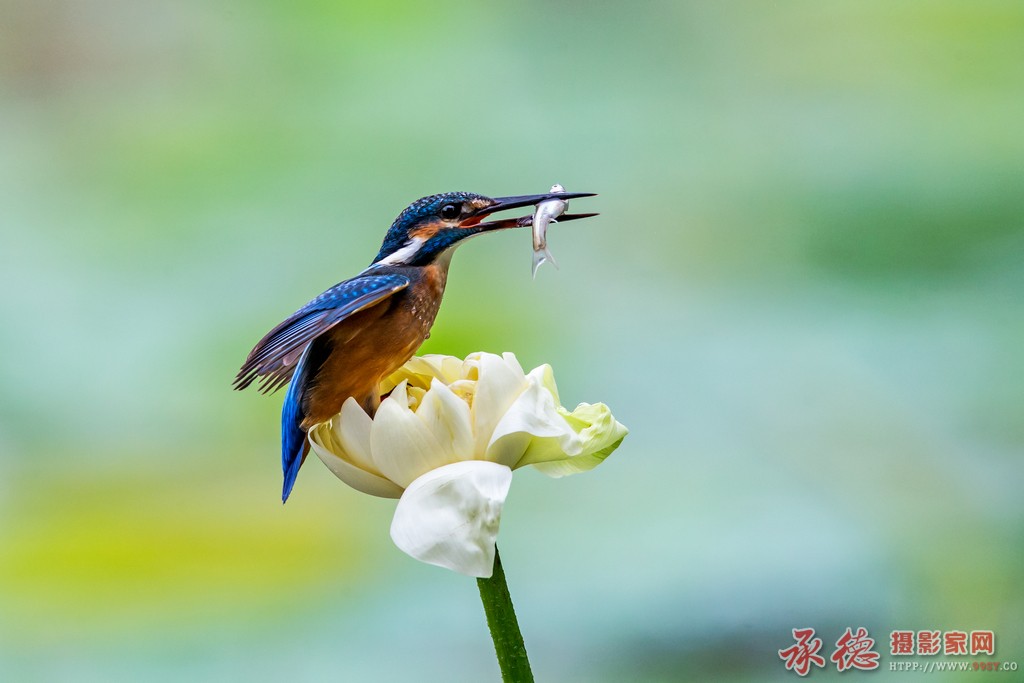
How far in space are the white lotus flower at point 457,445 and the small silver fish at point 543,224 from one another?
83 mm

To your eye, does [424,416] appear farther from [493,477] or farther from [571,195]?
[571,195]

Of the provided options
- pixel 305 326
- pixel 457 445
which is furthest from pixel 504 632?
pixel 305 326

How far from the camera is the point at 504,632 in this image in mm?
644

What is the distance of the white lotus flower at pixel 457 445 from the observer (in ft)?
2.00

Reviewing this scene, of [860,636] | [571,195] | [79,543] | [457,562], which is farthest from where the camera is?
[79,543]

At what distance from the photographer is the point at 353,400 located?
0.67 meters

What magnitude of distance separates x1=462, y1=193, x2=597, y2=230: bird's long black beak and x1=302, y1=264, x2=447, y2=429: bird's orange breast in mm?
70

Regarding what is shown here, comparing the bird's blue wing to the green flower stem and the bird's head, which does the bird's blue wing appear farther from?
the green flower stem

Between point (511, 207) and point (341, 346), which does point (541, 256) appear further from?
point (341, 346)

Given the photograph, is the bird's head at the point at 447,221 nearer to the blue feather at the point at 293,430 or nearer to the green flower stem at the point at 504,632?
the blue feather at the point at 293,430

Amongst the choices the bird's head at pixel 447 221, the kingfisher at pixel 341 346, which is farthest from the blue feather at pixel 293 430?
the bird's head at pixel 447 221

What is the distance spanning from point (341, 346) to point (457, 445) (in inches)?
4.2

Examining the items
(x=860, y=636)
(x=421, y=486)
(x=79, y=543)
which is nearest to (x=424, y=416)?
(x=421, y=486)

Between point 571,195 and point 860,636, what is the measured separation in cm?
77
